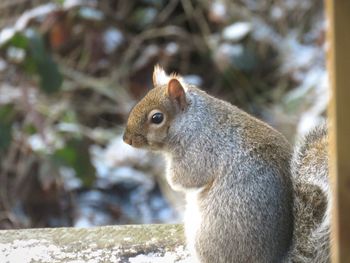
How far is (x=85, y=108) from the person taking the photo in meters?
3.37

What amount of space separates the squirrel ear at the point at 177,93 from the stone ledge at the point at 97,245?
0.30m

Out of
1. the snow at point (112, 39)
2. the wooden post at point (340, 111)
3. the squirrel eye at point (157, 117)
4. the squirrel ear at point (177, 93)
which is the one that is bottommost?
the wooden post at point (340, 111)

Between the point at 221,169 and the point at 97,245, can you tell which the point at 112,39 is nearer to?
the point at 97,245

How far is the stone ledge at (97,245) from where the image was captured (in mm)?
1658

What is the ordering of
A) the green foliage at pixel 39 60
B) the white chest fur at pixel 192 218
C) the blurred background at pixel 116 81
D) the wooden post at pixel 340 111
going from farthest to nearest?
the blurred background at pixel 116 81, the green foliage at pixel 39 60, the white chest fur at pixel 192 218, the wooden post at pixel 340 111

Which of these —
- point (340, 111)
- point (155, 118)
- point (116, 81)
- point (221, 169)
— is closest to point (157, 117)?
point (155, 118)

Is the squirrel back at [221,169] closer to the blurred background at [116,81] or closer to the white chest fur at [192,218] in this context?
the white chest fur at [192,218]

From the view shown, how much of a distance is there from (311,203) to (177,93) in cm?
32

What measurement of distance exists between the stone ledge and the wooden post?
0.67 m

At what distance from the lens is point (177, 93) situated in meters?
1.55

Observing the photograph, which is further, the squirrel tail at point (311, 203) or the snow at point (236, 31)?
the snow at point (236, 31)

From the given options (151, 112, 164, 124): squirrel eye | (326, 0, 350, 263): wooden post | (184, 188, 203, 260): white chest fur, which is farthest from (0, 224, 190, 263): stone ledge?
(326, 0, 350, 263): wooden post

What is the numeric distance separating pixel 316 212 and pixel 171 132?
1.03 ft

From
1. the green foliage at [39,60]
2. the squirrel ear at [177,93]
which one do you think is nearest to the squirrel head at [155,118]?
the squirrel ear at [177,93]
